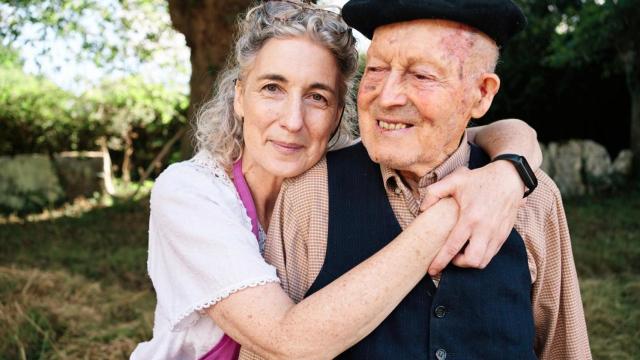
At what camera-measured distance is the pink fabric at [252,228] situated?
195cm

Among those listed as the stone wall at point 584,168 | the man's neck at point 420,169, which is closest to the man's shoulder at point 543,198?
the man's neck at point 420,169

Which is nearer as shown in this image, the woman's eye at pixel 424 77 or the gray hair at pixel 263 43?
the woman's eye at pixel 424 77

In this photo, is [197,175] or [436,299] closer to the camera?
[436,299]

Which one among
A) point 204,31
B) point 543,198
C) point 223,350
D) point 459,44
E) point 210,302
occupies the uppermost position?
point 459,44

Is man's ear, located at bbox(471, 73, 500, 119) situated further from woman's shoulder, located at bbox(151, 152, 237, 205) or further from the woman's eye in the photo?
woman's shoulder, located at bbox(151, 152, 237, 205)

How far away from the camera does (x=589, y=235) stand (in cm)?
708

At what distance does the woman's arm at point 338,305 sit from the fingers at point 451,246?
0.02 metres

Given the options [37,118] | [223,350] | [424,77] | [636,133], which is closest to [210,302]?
[223,350]

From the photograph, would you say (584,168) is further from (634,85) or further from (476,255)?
(476,255)

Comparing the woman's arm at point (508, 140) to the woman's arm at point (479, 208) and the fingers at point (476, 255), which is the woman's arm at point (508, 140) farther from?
the fingers at point (476, 255)

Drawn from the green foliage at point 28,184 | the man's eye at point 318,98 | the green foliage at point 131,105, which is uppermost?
the man's eye at point 318,98

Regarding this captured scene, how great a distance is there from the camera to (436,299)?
1.71 meters

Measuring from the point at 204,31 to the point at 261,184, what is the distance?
10.7 feet

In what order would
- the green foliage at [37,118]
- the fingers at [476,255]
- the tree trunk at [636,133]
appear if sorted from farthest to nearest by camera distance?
the green foliage at [37,118]
the tree trunk at [636,133]
the fingers at [476,255]
